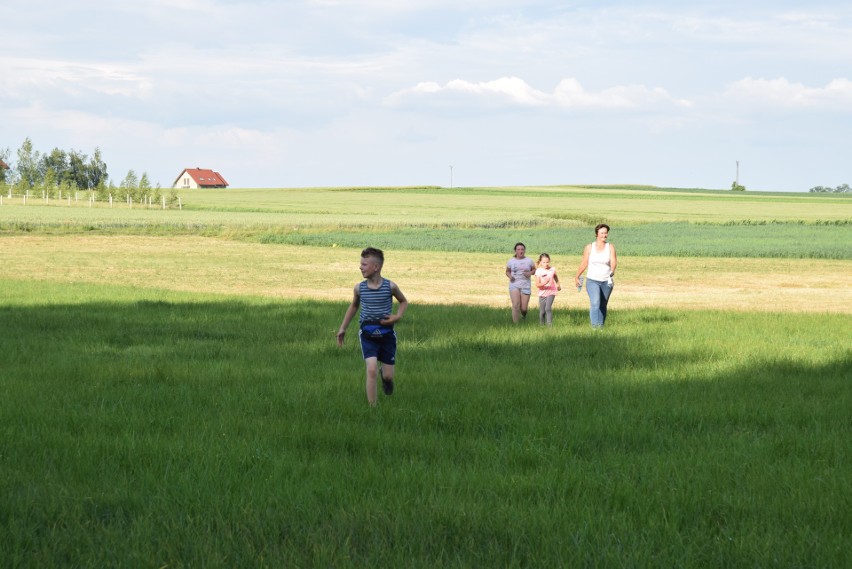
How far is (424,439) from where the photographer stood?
7.85 metres

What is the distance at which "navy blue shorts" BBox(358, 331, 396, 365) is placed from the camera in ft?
31.5

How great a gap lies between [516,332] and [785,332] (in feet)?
14.2

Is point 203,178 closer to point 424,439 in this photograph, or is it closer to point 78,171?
point 78,171

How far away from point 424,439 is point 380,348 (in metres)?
1.97

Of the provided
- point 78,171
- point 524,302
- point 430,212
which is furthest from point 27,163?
point 524,302

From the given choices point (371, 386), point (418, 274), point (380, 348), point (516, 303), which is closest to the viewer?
point (371, 386)

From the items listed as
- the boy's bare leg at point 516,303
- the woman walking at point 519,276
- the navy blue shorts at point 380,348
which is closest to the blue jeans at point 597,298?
the woman walking at point 519,276

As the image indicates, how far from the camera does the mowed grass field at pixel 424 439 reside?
545 centimetres

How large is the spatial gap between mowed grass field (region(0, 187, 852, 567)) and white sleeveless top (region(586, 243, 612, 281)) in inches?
37.6

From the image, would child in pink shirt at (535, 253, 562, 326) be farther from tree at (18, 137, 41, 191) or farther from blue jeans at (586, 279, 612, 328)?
tree at (18, 137, 41, 191)

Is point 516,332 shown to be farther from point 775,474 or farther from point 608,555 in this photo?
point 608,555

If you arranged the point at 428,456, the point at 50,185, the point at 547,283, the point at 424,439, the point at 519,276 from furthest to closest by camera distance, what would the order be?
1. the point at 50,185
2. the point at 519,276
3. the point at 547,283
4. the point at 424,439
5. the point at 428,456

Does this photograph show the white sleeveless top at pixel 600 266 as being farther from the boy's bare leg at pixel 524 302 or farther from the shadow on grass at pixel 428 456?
the shadow on grass at pixel 428 456

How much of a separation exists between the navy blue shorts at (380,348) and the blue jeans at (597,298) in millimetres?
7351
